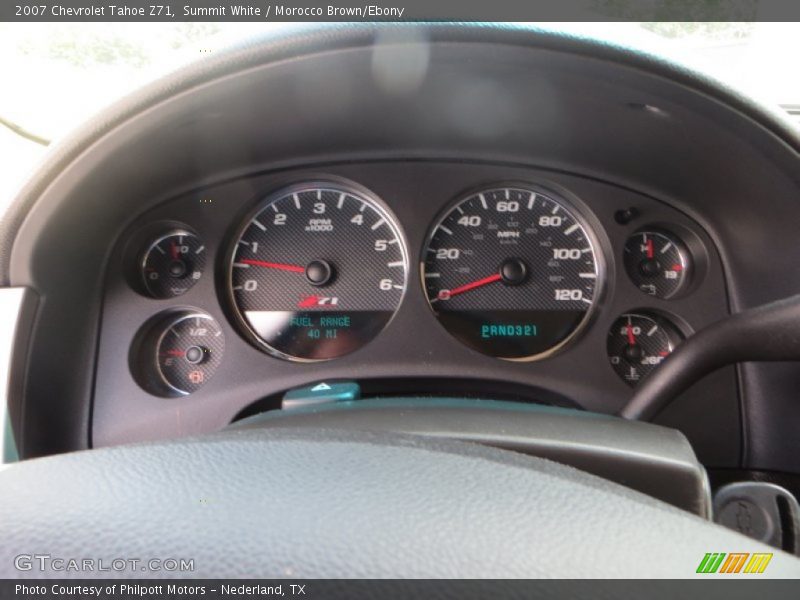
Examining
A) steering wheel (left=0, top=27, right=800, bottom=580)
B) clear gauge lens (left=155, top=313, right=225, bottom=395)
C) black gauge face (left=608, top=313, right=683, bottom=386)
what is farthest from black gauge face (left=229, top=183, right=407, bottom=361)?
steering wheel (left=0, top=27, right=800, bottom=580)

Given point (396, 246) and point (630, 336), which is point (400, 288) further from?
point (630, 336)

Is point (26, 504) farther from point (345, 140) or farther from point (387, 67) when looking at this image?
point (345, 140)

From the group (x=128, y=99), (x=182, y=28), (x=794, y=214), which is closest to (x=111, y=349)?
(x=128, y=99)

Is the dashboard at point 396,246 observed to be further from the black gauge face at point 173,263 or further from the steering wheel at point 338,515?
the steering wheel at point 338,515

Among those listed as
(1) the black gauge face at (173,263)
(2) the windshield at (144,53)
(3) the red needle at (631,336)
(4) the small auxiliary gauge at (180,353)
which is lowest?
(4) the small auxiliary gauge at (180,353)

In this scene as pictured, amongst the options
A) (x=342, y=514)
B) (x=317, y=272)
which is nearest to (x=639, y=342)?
(x=317, y=272)

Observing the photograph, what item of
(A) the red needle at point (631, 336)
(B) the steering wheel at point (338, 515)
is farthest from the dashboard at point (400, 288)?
(B) the steering wheel at point (338, 515)
